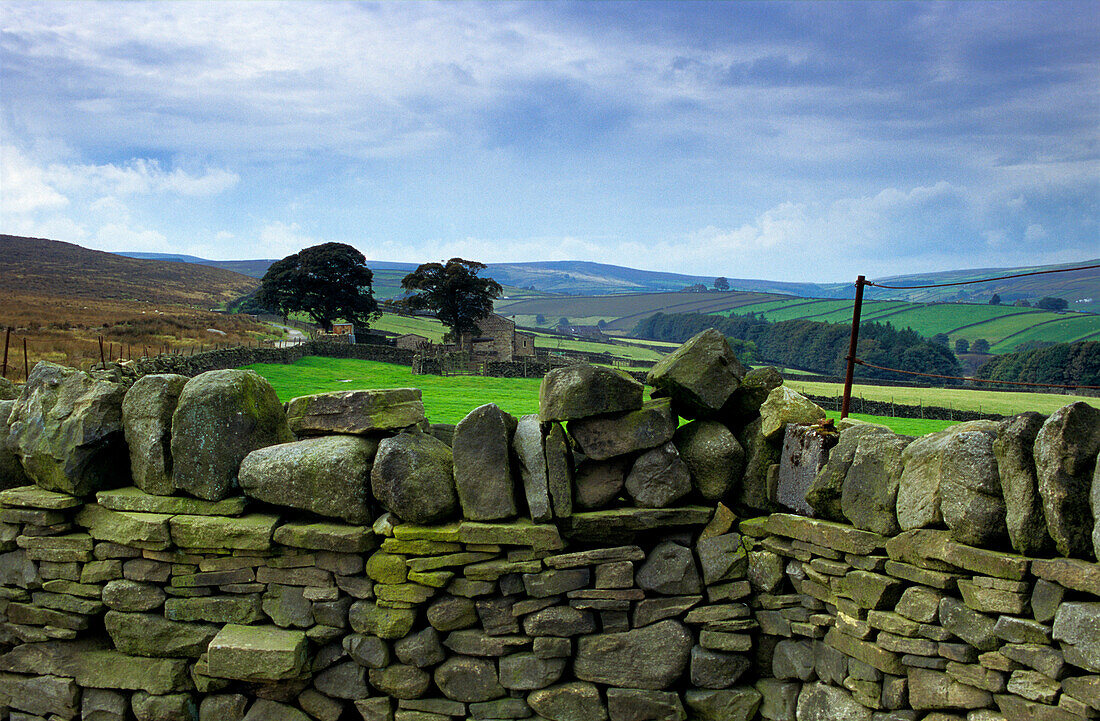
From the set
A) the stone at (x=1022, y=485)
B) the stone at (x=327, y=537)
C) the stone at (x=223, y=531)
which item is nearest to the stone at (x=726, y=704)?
the stone at (x=1022, y=485)

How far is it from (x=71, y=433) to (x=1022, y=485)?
853 cm

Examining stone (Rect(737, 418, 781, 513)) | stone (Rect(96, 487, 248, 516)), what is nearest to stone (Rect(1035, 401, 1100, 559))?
stone (Rect(737, 418, 781, 513))

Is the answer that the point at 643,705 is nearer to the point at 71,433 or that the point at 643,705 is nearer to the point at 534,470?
the point at 534,470

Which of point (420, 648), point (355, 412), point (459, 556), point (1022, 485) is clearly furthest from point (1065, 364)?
point (355, 412)

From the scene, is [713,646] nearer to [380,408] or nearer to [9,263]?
[380,408]

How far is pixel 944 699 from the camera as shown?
196 inches

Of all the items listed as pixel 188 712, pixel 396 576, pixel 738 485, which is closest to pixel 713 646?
pixel 738 485

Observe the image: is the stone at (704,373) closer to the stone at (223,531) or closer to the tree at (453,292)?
the stone at (223,531)

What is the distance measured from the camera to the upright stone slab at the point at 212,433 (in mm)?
6918

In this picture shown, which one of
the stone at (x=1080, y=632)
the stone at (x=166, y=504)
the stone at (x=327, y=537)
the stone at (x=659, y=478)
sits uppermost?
the stone at (x=659, y=478)

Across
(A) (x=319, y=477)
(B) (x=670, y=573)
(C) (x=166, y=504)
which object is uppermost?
(A) (x=319, y=477)

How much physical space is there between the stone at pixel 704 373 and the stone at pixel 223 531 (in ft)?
13.2

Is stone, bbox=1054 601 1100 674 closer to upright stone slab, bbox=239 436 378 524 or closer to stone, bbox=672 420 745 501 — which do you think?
stone, bbox=672 420 745 501

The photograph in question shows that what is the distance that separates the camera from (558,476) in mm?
6461
